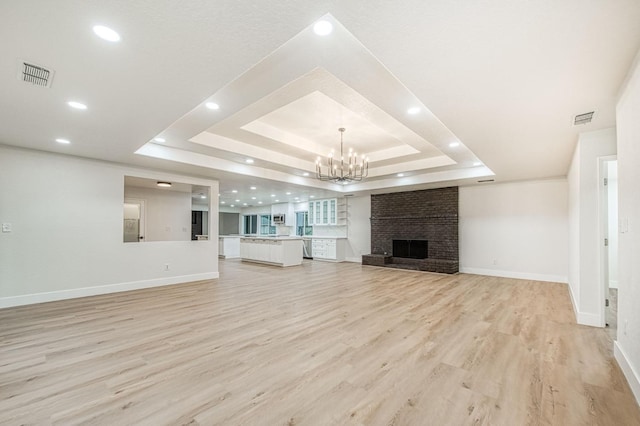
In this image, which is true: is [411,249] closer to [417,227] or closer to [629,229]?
[417,227]

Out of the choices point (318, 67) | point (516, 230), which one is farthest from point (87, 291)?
point (516, 230)

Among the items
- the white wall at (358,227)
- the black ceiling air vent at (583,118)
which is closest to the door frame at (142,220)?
the white wall at (358,227)

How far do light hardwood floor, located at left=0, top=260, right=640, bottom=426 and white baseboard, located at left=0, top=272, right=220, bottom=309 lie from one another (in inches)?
10.0

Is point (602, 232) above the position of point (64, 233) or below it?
above

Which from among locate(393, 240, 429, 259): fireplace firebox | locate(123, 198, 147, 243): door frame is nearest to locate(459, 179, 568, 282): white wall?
locate(393, 240, 429, 259): fireplace firebox

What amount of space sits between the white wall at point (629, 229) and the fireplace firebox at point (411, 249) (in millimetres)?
5932

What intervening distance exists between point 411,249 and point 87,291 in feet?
26.8

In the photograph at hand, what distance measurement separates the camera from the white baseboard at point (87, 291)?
180 inches

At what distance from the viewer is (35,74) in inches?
93.7

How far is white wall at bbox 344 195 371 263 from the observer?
1031 centimetres

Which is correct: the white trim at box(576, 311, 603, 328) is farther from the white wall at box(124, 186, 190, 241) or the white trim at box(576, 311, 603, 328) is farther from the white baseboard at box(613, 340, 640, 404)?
the white wall at box(124, 186, 190, 241)

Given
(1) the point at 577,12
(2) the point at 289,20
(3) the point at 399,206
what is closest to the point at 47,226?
(2) the point at 289,20

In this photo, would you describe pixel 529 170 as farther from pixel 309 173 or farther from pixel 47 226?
pixel 47 226

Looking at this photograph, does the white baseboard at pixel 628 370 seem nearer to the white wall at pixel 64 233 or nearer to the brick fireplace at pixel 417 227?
the brick fireplace at pixel 417 227
